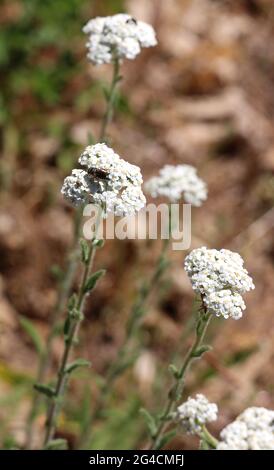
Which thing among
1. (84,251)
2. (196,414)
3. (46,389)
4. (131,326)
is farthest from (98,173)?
(131,326)

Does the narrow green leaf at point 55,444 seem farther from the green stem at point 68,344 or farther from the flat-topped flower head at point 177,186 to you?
the flat-topped flower head at point 177,186

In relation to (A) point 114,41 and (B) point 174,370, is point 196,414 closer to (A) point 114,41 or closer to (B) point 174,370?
(B) point 174,370

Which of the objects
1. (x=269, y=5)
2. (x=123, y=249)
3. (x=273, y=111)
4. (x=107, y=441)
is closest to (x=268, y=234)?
(x=123, y=249)

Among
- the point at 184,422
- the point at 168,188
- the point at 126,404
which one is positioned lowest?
the point at 184,422

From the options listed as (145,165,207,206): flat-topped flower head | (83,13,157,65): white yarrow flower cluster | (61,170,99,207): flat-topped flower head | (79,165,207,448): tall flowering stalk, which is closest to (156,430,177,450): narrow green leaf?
(79,165,207,448): tall flowering stalk

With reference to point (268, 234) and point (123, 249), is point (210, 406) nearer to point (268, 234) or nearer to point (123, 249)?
point (123, 249)

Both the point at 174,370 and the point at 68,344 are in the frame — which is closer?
the point at 174,370

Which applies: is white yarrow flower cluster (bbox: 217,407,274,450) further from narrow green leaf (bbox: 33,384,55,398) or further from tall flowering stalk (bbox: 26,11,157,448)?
tall flowering stalk (bbox: 26,11,157,448)

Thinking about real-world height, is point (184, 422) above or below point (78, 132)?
below
